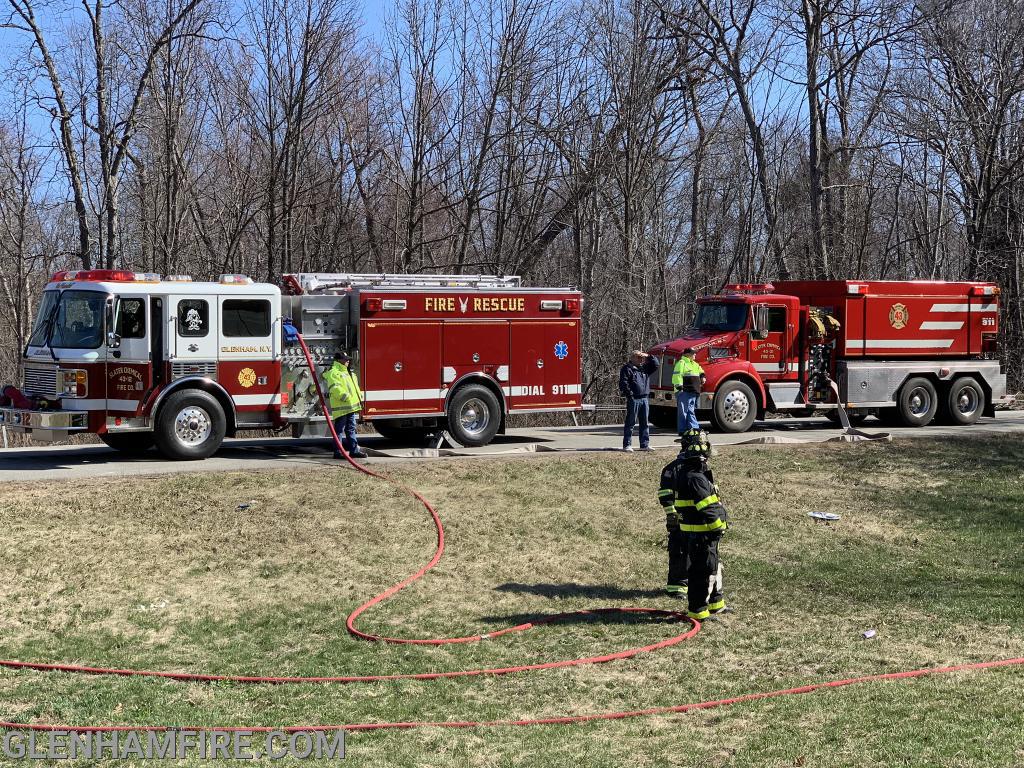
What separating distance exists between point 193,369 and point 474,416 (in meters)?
4.91

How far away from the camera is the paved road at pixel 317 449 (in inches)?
630

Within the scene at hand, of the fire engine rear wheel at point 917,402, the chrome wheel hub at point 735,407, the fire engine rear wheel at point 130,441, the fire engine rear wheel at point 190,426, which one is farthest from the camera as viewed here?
the fire engine rear wheel at point 917,402

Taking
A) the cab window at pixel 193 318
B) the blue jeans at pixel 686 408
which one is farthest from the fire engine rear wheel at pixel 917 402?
the cab window at pixel 193 318

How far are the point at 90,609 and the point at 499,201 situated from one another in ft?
81.0

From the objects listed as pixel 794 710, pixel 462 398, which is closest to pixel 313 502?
pixel 462 398

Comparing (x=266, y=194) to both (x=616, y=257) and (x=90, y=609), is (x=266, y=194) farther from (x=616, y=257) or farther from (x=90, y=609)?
(x=90, y=609)

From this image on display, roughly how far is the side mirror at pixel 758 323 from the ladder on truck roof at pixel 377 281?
200 inches

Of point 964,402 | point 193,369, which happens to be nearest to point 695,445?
point 193,369

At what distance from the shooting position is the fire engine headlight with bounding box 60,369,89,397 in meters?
15.9

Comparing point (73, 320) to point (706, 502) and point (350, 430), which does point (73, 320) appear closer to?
point (350, 430)

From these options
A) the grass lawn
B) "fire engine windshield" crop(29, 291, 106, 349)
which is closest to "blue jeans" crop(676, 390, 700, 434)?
the grass lawn

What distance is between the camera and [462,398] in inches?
752

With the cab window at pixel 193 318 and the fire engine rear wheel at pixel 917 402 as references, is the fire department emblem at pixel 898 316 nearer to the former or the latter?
the fire engine rear wheel at pixel 917 402

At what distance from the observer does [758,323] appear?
21500 mm
